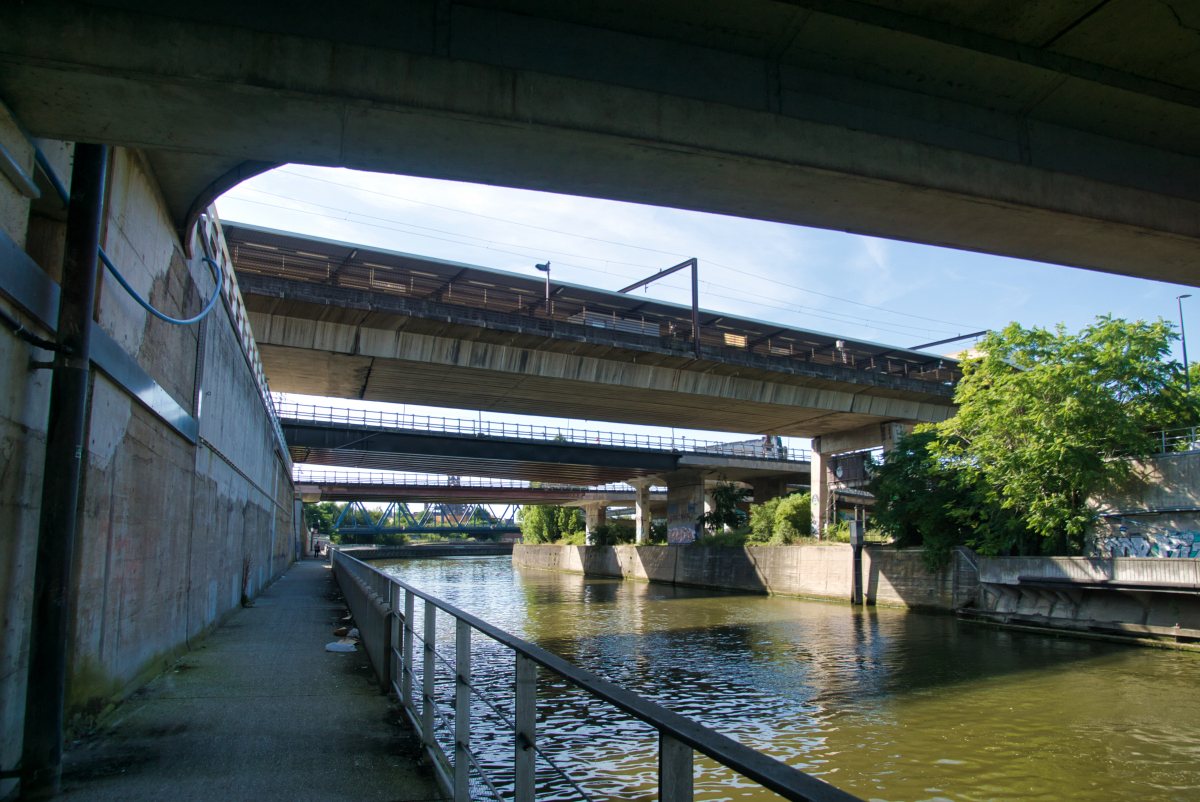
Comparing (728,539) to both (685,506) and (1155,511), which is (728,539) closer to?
(685,506)

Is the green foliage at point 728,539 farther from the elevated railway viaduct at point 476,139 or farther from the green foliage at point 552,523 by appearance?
the elevated railway viaduct at point 476,139

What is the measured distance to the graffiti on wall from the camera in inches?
857

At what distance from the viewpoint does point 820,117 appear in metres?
6.77

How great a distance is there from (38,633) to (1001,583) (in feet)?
86.4

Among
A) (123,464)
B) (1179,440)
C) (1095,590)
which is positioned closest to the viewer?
(123,464)

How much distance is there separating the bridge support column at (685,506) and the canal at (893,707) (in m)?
26.1

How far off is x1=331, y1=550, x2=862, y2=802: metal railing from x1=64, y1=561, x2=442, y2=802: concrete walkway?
0.29m

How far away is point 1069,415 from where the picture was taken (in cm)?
2320

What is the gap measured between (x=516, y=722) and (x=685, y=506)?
164 ft

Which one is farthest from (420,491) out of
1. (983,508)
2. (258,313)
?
(983,508)

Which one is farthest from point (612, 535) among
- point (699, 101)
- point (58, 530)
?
point (58, 530)

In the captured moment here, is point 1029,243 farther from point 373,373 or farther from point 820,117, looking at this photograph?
point 373,373

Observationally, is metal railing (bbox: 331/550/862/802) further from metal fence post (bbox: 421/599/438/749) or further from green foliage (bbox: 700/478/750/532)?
green foliage (bbox: 700/478/750/532)

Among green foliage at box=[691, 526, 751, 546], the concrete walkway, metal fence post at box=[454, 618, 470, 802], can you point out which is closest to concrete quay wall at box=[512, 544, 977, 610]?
green foliage at box=[691, 526, 751, 546]
